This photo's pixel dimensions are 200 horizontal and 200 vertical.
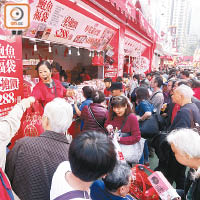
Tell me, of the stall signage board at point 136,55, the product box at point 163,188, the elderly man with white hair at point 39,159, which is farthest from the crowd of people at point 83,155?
the stall signage board at point 136,55

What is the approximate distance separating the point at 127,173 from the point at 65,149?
67 centimetres

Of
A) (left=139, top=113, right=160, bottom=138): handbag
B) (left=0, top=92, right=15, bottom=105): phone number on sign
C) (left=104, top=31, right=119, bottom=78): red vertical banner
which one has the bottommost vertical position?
(left=139, top=113, right=160, bottom=138): handbag

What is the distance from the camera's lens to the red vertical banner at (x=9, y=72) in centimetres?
277

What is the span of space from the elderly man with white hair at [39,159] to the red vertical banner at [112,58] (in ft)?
21.5

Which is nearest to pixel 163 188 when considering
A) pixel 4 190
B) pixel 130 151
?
pixel 130 151

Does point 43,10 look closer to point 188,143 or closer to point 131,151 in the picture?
point 131,151

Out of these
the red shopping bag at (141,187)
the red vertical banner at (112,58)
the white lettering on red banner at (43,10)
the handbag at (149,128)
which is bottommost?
the red shopping bag at (141,187)

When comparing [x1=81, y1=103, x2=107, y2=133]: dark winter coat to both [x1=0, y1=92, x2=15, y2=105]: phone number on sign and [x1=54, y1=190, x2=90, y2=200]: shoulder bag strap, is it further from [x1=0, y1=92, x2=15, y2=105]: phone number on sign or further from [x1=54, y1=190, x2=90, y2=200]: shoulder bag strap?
[x1=54, y1=190, x2=90, y2=200]: shoulder bag strap

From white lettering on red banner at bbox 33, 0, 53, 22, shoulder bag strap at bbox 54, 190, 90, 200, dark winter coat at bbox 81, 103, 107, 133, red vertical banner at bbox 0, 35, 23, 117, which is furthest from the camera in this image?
white lettering on red banner at bbox 33, 0, 53, 22

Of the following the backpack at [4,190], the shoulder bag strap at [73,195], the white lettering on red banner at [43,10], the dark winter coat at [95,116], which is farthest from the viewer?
the white lettering on red banner at [43,10]

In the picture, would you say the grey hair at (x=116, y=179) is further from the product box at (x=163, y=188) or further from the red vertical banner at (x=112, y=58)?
the red vertical banner at (x=112, y=58)

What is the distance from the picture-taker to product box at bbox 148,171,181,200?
1.67m

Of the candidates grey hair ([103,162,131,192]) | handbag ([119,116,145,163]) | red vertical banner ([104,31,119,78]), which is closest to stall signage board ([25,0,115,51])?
red vertical banner ([104,31,119,78])

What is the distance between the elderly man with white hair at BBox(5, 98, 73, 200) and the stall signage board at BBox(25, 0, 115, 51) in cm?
266
